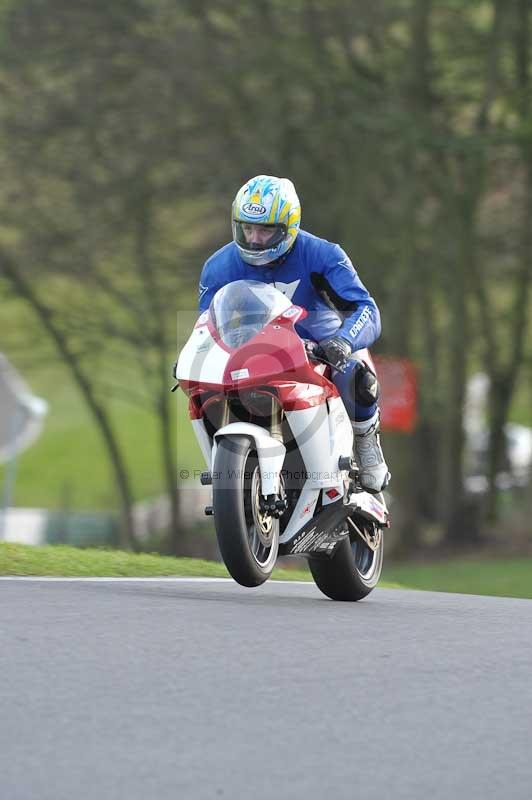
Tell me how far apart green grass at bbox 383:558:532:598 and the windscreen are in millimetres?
10005

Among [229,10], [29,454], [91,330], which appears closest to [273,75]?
[229,10]

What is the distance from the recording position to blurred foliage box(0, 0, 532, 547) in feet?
81.6

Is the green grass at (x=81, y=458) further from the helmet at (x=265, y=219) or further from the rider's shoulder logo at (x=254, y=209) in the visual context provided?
the rider's shoulder logo at (x=254, y=209)

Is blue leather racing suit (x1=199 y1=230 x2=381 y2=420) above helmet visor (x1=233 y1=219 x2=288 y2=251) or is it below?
below

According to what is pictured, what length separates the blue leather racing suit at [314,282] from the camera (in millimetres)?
8406

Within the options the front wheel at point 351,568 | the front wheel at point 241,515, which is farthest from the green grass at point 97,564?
the front wheel at point 241,515

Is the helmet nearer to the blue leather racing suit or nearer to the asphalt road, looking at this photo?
the blue leather racing suit

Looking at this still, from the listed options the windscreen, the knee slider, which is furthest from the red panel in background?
the windscreen

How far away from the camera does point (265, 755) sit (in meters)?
4.94

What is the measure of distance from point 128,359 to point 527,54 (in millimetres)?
9457

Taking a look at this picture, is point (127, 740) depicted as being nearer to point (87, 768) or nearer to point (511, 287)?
point (87, 768)

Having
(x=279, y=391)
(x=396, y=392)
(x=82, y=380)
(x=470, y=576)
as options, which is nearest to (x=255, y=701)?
(x=279, y=391)

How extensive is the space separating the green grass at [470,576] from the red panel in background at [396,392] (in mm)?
2195

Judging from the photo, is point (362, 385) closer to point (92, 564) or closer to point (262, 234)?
point (262, 234)
